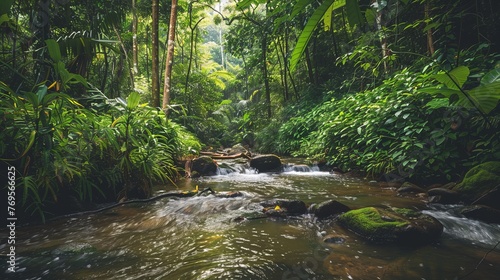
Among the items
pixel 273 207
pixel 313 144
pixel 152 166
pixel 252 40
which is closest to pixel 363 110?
pixel 313 144

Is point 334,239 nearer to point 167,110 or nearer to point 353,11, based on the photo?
point 353,11

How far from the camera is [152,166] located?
165 inches

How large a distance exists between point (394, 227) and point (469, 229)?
3.47ft

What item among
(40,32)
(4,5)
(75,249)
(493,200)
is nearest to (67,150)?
(75,249)

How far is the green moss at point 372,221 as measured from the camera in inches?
103

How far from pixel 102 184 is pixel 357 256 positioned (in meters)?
3.52

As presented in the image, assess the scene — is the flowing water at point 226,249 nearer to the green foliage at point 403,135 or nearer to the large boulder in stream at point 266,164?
the green foliage at point 403,135

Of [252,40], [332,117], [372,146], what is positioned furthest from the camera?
[252,40]

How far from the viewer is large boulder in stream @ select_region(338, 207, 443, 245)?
2.52 metres

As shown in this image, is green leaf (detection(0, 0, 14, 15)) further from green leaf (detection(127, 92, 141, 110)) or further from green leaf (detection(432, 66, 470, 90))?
green leaf (detection(432, 66, 470, 90))

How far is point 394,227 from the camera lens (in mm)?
2570

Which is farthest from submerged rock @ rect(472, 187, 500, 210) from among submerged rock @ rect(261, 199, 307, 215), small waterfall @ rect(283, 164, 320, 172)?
small waterfall @ rect(283, 164, 320, 172)

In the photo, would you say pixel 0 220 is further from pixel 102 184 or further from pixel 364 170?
pixel 364 170

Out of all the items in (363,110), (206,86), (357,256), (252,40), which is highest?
(252,40)
